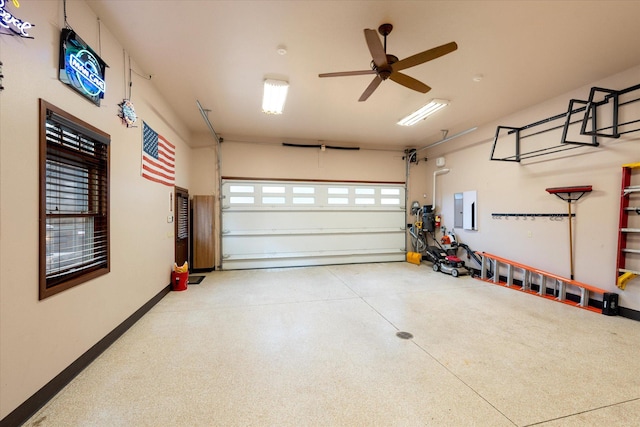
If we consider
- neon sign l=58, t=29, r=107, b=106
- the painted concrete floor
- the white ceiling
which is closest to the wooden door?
the painted concrete floor

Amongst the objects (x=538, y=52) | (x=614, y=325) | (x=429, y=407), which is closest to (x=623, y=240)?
(x=614, y=325)

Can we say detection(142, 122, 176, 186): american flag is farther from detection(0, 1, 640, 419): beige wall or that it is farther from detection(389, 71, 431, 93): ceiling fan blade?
detection(389, 71, 431, 93): ceiling fan blade

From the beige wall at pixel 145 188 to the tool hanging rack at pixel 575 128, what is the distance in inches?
6.7

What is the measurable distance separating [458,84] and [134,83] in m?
4.73

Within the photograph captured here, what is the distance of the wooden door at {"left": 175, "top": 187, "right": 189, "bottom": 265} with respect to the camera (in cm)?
512

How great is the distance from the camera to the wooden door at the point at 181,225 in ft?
16.8

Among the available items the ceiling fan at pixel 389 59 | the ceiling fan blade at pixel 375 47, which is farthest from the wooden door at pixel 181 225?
the ceiling fan blade at pixel 375 47

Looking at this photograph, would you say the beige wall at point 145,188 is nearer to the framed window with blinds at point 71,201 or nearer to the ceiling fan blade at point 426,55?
the framed window with blinds at point 71,201

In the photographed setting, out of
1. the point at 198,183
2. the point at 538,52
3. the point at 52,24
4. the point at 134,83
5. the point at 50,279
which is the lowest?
the point at 50,279

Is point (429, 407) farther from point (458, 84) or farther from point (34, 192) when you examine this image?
point (458, 84)

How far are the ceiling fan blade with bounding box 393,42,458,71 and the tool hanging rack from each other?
2.67 meters

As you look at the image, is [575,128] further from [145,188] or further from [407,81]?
[145,188]

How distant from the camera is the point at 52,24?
78.4 inches

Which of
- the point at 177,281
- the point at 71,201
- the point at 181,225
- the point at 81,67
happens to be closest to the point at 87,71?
the point at 81,67
